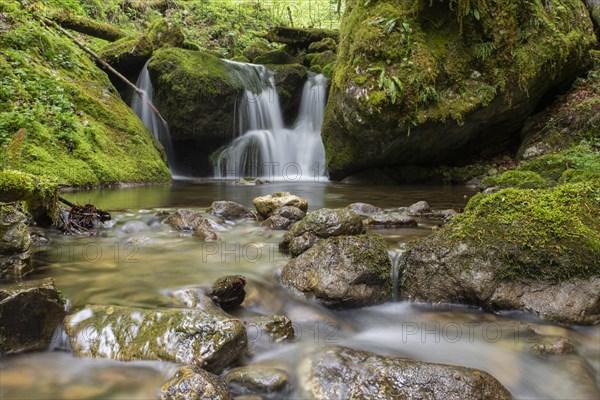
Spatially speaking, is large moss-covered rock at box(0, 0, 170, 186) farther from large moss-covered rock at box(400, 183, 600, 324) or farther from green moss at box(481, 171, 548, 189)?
green moss at box(481, 171, 548, 189)

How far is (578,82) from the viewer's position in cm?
1187

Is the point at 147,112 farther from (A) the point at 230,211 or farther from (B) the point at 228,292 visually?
(B) the point at 228,292

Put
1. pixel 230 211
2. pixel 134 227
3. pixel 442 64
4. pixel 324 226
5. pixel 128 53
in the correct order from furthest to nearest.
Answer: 1. pixel 128 53
2. pixel 442 64
3. pixel 230 211
4. pixel 134 227
5. pixel 324 226

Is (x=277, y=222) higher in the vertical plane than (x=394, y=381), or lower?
higher

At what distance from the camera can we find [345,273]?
318 centimetres

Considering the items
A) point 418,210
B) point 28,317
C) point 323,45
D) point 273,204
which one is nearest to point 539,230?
point 418,210

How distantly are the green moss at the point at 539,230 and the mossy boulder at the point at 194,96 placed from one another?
12.6m

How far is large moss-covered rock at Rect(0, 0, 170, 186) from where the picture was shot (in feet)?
26.0

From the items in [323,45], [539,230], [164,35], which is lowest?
[539,230]

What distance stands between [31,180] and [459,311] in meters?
4.16

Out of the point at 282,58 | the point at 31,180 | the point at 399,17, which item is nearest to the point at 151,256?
the point at 31,180

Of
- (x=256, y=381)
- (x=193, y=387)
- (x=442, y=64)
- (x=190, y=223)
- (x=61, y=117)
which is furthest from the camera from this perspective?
(x=442, y=64)

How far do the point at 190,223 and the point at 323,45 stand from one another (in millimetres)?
17021

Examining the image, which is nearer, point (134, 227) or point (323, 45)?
point (134, 227)
